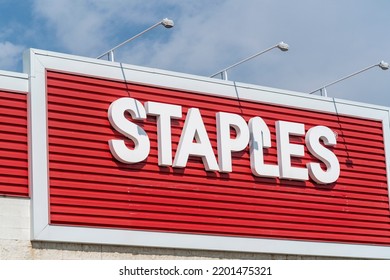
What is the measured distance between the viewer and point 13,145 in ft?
70.5

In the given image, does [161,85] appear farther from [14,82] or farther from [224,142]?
[14,82]

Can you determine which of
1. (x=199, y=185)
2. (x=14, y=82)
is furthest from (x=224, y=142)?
(x=14, y=82)

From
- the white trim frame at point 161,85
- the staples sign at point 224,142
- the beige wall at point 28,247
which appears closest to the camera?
the beige wall at point 28,247

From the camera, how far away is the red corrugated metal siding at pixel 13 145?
69.7 feet

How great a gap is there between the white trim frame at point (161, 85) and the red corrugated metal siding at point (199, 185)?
0.18 meters

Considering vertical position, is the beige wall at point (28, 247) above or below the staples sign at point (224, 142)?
below

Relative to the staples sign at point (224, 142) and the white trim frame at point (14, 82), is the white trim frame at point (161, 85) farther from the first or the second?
the staples sign at point (224, 142)

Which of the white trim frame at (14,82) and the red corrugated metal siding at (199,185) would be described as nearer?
the white trim frame at (14,82)

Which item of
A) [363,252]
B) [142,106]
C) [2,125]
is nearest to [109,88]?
[142,106]

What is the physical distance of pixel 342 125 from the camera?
27016 millimetres

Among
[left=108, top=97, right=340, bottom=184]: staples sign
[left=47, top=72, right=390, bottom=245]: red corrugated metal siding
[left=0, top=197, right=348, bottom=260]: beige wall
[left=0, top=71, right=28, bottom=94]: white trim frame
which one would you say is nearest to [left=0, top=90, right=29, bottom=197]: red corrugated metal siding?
[left=0, top=71, right=28, bottom=94]: white trim frame

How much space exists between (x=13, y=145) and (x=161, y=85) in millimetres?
3968

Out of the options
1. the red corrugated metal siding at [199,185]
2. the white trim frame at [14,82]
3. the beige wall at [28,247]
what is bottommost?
the beige wall at [28,247]

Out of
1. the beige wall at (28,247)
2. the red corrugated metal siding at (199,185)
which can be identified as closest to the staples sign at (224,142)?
the red corrugated metal siding at (199,185)
